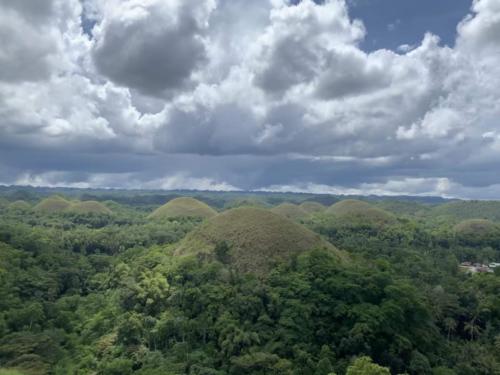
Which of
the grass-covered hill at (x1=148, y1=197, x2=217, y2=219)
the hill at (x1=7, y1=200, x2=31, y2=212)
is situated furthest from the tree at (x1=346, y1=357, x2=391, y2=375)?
the hill at (x1=7, y1=200, x2=31, y2=212)

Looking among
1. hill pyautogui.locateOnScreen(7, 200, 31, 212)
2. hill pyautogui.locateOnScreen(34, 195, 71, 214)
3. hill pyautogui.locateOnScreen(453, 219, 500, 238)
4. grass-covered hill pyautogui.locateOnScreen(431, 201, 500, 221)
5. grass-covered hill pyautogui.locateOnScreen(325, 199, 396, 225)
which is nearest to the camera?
hill pyautogui.locateOnScreen(453, 219, 500, 238)

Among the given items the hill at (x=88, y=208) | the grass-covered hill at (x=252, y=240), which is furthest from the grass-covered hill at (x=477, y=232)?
the hill at (x=88, y=208)

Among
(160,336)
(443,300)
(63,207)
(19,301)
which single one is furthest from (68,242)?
(63,207)

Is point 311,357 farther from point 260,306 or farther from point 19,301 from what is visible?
point 19,301

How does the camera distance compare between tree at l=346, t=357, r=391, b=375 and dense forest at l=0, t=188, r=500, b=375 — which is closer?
tree at l=346, t=357, r=391, b=375

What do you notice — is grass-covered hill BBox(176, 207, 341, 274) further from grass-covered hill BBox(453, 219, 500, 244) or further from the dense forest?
grass-covered hill BBox(453, 219, 500, 244)

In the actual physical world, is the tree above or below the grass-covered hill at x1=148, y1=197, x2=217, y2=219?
below

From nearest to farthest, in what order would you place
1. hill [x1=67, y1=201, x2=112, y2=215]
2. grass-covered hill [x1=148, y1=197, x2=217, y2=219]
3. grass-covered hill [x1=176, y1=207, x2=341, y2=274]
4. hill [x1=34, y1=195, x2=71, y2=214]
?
→ 1. grass-covered hill [x1=176, y1=207, x2=341, y2=274]
2. grass-covered hill [x1=148, y1=197, x2=217, y2=219]
3. hill [x1=67, y1=201, x2=112, y2=215]
4. hill [x1=34, y1=195, x2=71, y2=214]
